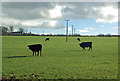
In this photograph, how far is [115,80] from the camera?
7668mm

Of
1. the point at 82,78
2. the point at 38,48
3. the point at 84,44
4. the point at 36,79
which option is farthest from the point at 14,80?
the point at 84,44

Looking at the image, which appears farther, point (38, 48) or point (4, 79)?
point (38, 48)

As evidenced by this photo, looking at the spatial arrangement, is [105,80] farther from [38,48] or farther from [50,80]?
[38,48]

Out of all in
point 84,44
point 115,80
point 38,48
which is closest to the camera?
point 115,80

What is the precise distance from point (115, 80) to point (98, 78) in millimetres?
849

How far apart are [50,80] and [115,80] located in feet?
11.0

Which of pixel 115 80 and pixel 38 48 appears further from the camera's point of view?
pixel 38 48

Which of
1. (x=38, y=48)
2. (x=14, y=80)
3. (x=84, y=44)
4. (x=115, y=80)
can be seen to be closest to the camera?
(x=14, y=80)

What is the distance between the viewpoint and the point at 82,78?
7.84 m

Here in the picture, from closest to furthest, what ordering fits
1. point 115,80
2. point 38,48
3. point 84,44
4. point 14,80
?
point 14,80
point 115,80
point 38,48
point 84,44

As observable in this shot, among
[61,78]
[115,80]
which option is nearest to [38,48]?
[61,78]

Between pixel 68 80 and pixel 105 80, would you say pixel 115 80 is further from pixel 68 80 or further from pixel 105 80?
pixel 68 80

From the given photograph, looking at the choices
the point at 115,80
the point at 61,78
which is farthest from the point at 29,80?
the point at 115,80

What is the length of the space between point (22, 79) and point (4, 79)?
33.4 inches
